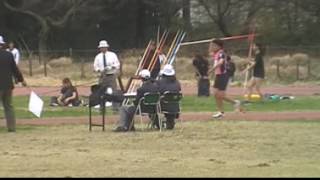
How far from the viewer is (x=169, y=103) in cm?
1695

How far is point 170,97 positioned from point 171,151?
3663 millimetres

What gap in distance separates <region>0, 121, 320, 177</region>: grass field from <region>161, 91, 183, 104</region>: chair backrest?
24.9 inches

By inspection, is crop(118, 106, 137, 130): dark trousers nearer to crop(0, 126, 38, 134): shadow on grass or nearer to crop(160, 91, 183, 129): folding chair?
crop(160, 91, 183, 129): folding chair

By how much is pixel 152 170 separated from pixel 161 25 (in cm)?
5550

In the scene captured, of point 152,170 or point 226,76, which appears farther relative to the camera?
point 226,76

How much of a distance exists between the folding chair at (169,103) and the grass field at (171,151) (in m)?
0.45

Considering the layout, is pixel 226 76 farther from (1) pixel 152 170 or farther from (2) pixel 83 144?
(1) pixel 152 170

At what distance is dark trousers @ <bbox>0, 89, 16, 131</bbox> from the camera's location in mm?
17172

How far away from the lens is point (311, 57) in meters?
50.0

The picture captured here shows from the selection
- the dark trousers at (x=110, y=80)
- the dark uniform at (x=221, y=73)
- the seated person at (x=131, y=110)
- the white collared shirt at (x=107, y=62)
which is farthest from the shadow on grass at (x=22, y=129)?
the dark uniform at (x=221, y=73)

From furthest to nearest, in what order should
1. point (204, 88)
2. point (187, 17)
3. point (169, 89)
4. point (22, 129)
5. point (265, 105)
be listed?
1. point (187, 17)
2. point (204, 88)
3. point (265, 105)
4. point (22, 129)
5. point (169, 89)

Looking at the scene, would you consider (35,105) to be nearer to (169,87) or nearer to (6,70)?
(6,70)

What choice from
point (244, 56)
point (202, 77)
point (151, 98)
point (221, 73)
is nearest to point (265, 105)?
point (202, 77)

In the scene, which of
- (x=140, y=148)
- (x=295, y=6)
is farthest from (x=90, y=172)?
(x=295, y=6)
